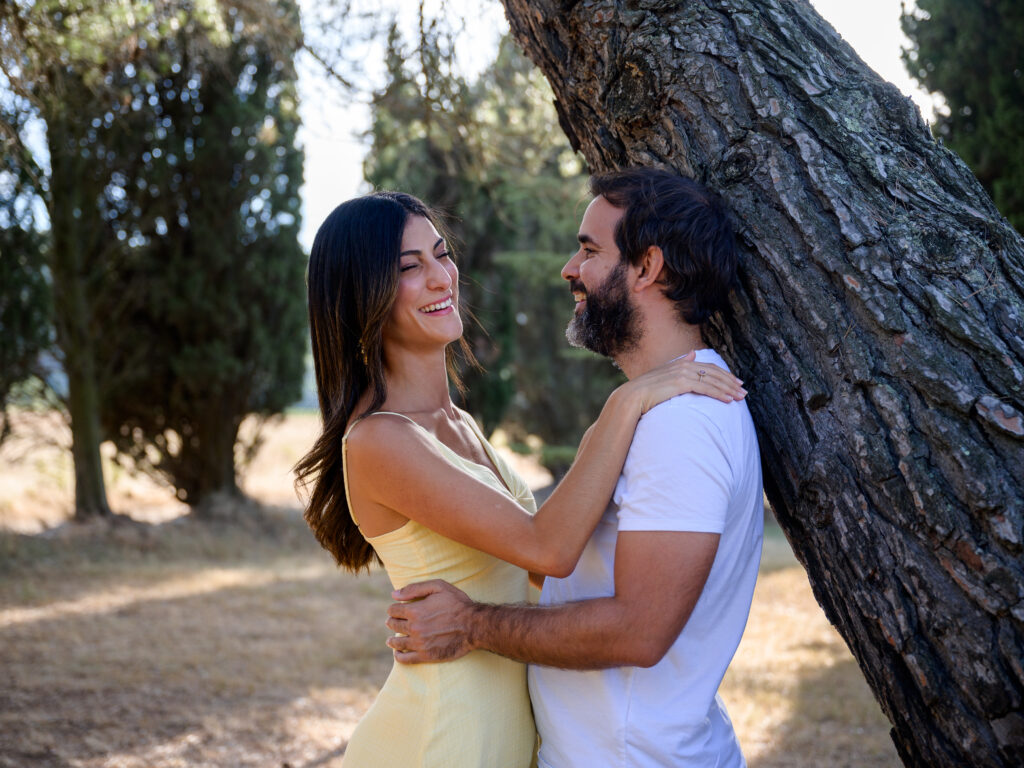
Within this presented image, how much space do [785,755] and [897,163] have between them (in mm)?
3433

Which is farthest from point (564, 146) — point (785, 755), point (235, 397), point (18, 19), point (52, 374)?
point (785, 755)

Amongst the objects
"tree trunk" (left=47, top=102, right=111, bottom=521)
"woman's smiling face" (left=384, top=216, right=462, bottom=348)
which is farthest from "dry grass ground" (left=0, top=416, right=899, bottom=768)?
"woman's smiling face" (left=384, top=216, right=462, bottom=348)

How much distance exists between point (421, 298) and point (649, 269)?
Result: 0.65m

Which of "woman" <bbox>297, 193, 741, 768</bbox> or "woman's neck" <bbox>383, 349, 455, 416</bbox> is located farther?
"woman's neck" <bbox>383, 349, 455, 416</bbox>

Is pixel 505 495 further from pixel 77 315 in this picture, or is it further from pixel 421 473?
pixel 77 315

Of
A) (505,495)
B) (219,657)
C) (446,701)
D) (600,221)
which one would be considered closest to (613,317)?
(600,221)

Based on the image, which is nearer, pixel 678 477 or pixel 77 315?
pixel 678 477

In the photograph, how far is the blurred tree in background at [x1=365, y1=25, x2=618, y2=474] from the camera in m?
5.77

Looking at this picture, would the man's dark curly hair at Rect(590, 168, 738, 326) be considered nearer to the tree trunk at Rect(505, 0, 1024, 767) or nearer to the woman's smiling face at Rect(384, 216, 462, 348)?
the tree trunk at Rect(505, 0, 1024, 767)

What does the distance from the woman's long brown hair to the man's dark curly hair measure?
0.63 m

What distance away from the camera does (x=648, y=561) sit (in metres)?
1.77

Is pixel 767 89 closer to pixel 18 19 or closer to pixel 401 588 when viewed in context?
pixel 401 588

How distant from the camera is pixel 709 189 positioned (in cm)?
209

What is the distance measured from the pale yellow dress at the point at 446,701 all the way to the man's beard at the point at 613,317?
440mm
